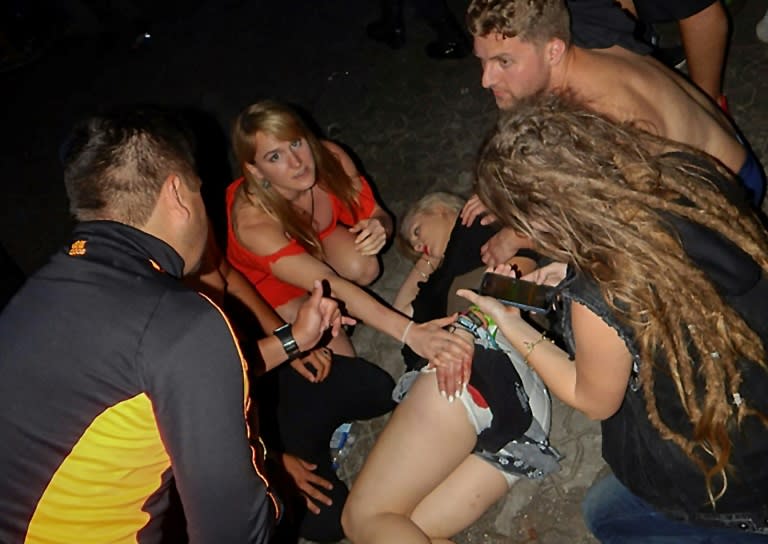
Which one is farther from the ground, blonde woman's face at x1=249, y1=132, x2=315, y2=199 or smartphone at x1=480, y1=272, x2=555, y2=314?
blonde woman's face at x1=249, y1=132, x2=315, y2=199

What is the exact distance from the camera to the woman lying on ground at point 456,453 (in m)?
2.35

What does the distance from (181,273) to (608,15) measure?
1.95 m

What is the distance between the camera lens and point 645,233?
1556 millimetres

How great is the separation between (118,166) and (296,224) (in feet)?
4.48

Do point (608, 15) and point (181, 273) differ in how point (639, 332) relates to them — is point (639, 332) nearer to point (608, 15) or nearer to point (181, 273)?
point (181, 273)

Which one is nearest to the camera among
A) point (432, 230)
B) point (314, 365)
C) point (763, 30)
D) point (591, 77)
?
point (591, 77)

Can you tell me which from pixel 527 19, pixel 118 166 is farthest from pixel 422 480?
pixel 527 19

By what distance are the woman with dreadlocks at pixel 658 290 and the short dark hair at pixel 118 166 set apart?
85 centimetres

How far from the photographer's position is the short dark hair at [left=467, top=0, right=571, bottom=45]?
247cm

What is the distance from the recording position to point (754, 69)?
382 centimetres

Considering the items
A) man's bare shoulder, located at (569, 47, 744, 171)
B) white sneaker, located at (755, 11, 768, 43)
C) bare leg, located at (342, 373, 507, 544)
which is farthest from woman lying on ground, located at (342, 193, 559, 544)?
white sneaker, located at (755, 11, 768, 43)

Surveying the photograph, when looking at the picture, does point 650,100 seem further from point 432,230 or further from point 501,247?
point 432,230

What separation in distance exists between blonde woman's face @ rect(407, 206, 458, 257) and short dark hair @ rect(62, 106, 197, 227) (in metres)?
1.42

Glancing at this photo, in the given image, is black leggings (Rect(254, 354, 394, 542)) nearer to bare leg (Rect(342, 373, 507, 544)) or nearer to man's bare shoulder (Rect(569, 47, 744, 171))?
bare leg (Rect(342, 373, 507, 544))
